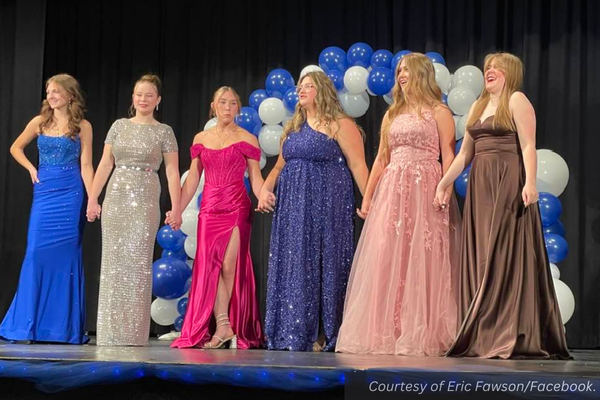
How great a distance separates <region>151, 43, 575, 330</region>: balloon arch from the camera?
6.04 meters

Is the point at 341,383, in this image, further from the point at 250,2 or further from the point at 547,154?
the point at 250,2

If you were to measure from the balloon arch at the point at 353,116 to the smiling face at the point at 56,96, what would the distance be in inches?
56.0

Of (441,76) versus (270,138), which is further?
(270,138)

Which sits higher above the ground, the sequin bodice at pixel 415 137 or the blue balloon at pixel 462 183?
the sequin bodice at pixel 415 137

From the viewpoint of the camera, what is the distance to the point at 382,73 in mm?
6234

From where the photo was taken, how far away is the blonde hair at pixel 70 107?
19.6 feet

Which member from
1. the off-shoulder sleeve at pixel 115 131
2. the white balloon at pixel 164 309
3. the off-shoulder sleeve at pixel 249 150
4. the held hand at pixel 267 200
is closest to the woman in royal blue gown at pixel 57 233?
the off-shoulder sleeve at pixel 115 131

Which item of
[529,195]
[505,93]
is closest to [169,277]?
[505,93]

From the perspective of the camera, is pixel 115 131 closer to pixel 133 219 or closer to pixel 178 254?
pixel 133 219

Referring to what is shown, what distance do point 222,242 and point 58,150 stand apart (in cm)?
135

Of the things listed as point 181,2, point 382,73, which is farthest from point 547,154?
point 181,2

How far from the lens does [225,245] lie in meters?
5.47

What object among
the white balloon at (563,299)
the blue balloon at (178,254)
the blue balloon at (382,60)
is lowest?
the white balloon at (563,299)

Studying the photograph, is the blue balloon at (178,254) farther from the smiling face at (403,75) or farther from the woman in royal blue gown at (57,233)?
the smiling face at (403,75)
